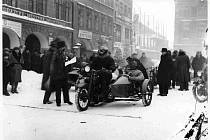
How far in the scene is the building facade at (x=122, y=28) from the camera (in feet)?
6.26

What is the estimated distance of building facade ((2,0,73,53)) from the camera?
173 centimetres

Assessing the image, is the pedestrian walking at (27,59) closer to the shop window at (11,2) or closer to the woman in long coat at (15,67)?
the woman in long coat at (15,67)

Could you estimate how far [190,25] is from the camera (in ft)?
6.15

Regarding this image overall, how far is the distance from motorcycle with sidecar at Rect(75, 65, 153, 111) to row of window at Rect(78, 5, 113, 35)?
0.84ft

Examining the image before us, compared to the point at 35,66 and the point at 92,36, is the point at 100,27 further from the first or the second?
the point at 35,66

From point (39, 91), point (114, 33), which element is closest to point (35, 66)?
point (39, 91)

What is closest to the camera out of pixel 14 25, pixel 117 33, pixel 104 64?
pixel 14 25

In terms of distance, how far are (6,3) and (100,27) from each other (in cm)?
52

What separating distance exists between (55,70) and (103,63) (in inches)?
11.3

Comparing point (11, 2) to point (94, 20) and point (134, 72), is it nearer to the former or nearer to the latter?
point (94, 20)

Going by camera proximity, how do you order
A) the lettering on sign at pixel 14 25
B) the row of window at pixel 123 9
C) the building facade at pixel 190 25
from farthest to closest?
the row of window at pixel 123 9 < the building facade at pixel 190 25 < the lettering on sign at pixel 14 25

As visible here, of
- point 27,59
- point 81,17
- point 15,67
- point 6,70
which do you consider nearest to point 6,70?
point 6,70

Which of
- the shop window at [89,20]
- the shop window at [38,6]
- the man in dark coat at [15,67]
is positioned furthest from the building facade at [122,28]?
the man in dark coat at [15,67]

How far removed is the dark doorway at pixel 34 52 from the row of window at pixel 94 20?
0.28 metres
